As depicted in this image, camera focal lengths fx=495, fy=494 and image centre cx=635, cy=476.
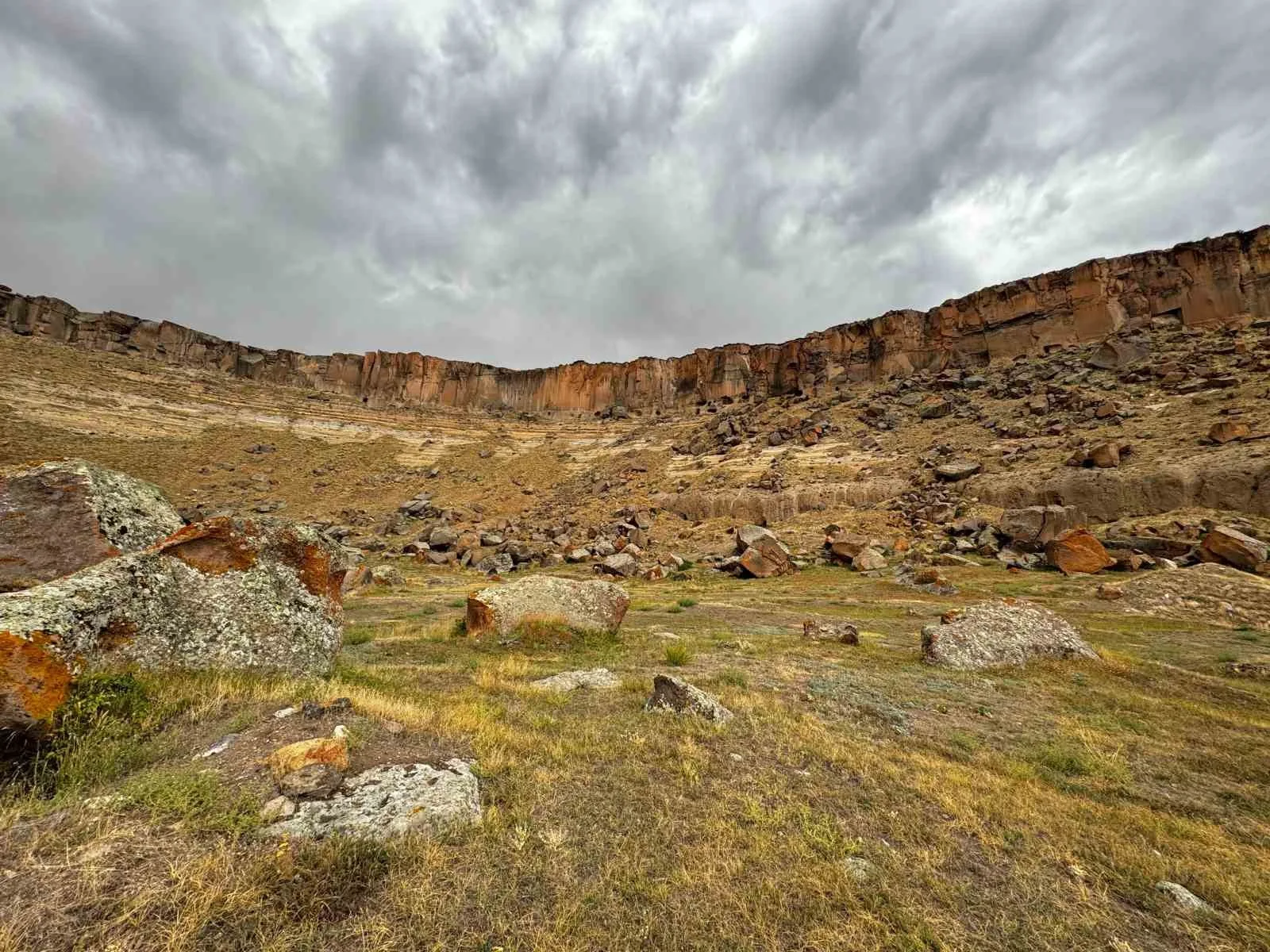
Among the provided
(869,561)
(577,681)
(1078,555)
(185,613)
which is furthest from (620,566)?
(185,613)

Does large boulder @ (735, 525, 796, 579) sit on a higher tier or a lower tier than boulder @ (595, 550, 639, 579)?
higher

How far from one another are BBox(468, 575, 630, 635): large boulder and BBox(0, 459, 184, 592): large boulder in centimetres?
585

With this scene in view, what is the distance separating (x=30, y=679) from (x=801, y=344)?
81.6 m

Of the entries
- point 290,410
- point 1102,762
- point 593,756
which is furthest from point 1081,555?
point 290,410

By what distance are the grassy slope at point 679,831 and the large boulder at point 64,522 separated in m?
3.36

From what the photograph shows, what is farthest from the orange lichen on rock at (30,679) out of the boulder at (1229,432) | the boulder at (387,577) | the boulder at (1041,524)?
the boulder at (1229,432)

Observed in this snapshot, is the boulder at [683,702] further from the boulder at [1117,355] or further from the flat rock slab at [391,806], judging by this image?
the boulder at [1117,355]

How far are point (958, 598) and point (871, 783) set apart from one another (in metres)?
19.2

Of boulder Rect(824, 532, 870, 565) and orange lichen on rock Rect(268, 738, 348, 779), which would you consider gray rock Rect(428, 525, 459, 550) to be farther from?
orange lichen on rock Rect(268, 738, 348, 779)

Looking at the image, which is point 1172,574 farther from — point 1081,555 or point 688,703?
point 688,703

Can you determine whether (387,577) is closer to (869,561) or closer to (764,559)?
(764,559)

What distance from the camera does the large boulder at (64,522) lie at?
257 inches

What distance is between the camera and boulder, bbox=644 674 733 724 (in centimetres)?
621

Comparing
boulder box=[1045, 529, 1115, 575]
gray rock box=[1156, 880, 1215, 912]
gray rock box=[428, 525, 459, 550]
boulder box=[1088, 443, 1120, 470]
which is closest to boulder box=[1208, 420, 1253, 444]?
boulder box=[1088, 443, 1120, 470]
